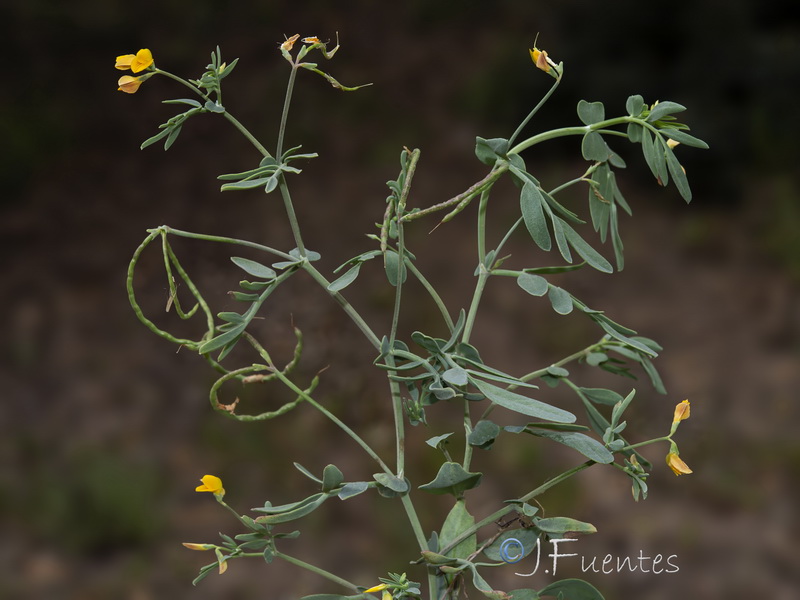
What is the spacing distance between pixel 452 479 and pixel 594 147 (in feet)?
0.63

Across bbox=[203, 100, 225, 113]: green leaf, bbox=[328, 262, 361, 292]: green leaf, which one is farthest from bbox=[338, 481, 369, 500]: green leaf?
bbox=[203, 100, 225, 113]: green leaf

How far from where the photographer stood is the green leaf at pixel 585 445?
0.41 meters

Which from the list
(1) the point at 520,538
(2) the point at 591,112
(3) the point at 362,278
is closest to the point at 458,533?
(1) the point at 520,538

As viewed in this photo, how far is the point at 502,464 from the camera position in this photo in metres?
1.71

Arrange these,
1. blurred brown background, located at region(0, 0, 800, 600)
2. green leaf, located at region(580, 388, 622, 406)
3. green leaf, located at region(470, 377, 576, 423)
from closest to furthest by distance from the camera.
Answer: green leaf, located at region(470, 377, 576, 423)
green leaf, located at region(580, 388, 622, 406)
blurred brown background, located at region(0, 0, 800, 600)

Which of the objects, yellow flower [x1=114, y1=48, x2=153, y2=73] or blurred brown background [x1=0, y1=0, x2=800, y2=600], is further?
blurred brown background [x1=0, y1=0, x2=800, y2=600]

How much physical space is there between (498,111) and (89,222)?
3.70 feet

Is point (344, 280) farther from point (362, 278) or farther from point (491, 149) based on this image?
point (362, 278)

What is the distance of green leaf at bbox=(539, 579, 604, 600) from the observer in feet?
1.51

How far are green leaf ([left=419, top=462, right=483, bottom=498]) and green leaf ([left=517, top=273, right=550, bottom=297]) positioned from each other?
4.0 inches

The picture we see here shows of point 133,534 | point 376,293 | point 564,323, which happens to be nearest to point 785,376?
point 564,323

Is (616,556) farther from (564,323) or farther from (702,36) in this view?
(702,36)

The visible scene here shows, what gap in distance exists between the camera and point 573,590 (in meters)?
0.47

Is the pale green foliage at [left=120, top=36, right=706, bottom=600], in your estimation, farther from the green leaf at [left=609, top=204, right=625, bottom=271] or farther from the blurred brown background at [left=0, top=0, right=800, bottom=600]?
the blurred brown background at [left=0, top=0, right=800, bottom=600]
